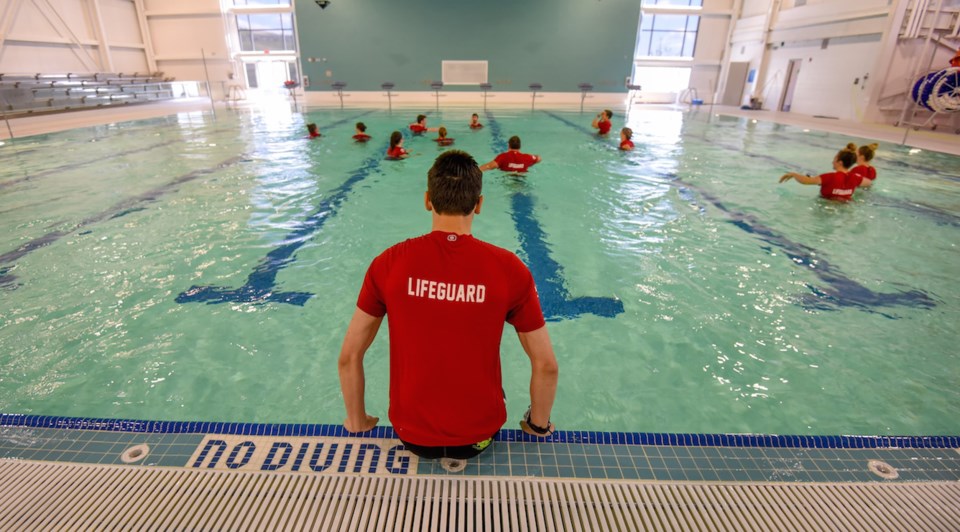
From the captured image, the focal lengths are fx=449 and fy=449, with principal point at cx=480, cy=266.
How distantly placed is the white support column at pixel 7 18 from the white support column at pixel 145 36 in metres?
6.58

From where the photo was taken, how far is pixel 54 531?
125 centimetres

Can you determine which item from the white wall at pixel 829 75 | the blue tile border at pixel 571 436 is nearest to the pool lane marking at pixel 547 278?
the blue tile border at pixel 571 436

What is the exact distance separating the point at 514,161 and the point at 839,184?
4.25 m

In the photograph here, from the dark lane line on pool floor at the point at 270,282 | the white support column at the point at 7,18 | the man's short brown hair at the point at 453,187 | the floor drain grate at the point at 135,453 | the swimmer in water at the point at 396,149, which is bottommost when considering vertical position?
the dark lane line on pool floor at the point at 270,282

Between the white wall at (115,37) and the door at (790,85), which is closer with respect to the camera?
the white wall at (115,37)

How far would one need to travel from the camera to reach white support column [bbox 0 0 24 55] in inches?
582

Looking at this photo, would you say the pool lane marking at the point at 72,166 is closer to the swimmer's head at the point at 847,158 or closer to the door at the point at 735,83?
the swimmer's head at the point at 847,158

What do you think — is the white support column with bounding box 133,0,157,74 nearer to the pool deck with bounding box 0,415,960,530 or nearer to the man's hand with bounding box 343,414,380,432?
the pool deck with bounding box 0,415,960,530

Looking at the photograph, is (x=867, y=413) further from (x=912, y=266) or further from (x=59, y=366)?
(x=59, y=366)

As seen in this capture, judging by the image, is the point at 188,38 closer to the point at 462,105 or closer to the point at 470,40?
the point at 470,40

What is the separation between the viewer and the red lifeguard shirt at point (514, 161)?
677 cm

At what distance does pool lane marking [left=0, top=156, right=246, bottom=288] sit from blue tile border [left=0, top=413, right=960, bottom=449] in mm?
2778

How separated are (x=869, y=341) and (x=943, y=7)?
15853mm

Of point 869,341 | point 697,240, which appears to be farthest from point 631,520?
point 697,240
